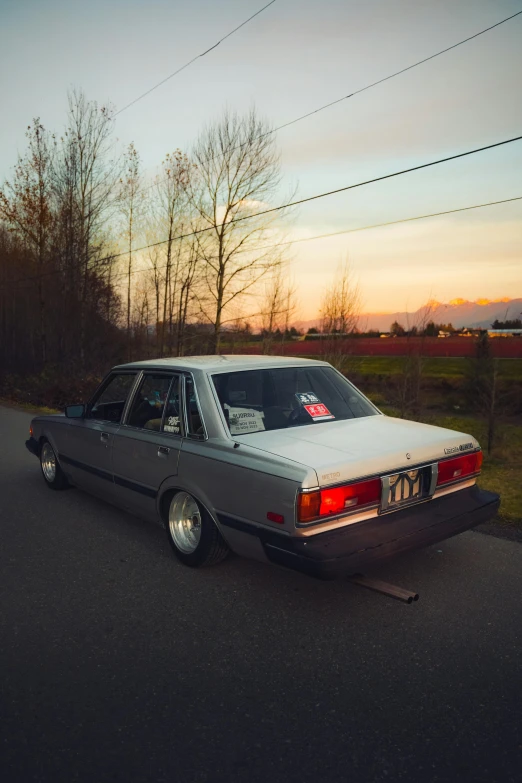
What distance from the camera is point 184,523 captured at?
4195 millimetres

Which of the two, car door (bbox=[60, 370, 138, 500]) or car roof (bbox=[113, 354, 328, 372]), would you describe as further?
car door (bbox=[60, 370, 138, 500])

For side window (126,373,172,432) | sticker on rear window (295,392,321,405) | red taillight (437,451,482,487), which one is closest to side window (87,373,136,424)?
side window (126,373,172,432)

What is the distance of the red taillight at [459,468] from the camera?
147 inches

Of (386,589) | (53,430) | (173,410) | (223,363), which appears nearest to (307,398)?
(223,363)

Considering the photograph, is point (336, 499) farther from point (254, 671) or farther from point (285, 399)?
point (285, 399)

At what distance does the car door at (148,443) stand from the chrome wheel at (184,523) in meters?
0.21

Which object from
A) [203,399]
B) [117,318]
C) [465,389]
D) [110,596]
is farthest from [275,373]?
[465,389]

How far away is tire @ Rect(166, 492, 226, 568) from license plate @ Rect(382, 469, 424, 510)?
48.2 inches

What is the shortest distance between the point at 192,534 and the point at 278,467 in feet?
4.25

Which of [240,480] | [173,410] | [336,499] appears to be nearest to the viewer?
[336,499]

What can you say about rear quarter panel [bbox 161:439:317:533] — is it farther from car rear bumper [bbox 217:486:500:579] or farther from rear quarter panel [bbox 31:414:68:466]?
rear quarter panel [bbox 31:414:68:466]

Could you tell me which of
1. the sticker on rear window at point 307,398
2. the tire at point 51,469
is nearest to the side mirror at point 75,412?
the tire at point 51,469

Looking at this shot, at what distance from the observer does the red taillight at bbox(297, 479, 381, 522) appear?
308cm

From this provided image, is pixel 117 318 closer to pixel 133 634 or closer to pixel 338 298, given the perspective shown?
pixel 338 298
